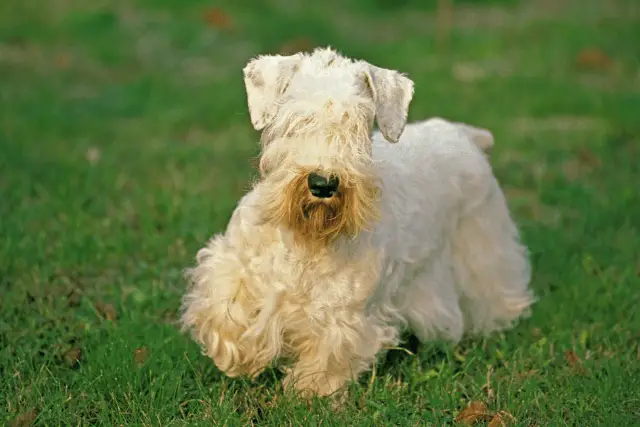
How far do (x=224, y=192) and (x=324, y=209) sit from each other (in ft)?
9.92

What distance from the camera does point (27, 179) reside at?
6.54 metres

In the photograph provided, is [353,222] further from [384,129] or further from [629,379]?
[629,379]

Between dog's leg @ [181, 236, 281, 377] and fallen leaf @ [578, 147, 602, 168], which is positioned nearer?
dog's leg @ [181, 236, 281, 377]

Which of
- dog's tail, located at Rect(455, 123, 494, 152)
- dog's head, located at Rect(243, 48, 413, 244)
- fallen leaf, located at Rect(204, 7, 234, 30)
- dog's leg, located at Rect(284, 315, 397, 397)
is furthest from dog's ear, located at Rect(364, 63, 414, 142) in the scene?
fallen leaf, located at Rect(204, 7, 234, 30)

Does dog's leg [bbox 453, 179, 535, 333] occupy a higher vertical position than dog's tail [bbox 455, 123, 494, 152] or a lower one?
lower

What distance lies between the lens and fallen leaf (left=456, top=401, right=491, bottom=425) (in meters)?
4.12

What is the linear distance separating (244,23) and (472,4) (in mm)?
3923

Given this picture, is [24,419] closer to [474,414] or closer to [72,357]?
[72,357]

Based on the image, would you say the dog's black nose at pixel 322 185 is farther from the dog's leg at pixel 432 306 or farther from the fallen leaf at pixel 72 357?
the fallen leaf at pixel 72 357

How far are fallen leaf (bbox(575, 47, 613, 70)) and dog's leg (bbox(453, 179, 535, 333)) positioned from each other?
6111 millimetres

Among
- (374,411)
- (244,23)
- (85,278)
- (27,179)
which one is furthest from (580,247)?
(244,23)

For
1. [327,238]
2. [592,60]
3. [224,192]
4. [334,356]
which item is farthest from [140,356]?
[592,60]

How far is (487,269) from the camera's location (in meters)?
5.29

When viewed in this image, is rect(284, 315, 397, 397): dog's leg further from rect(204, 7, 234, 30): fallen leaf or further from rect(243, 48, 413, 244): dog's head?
rect(204, 7, 234, 30): fallen leaf
